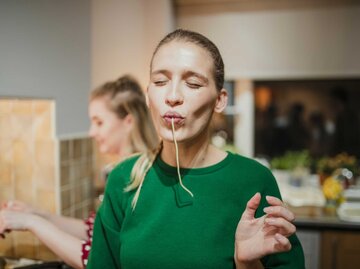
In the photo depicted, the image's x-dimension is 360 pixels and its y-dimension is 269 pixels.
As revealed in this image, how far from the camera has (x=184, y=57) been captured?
2.47 feet

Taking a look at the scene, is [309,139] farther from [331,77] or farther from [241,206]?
[241,206]

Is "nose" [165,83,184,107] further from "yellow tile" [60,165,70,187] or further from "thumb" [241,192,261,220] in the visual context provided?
"yellow tile" [60,165,70,187]

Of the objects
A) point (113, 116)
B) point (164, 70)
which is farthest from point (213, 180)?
point (113, 116)

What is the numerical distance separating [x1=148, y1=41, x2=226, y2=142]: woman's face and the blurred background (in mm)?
663

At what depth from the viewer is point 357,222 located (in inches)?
78.2

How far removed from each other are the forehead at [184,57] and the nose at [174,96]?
0.14 feet

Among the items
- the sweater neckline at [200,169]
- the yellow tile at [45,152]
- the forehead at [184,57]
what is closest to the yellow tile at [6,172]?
the yellow tile at [45,152]

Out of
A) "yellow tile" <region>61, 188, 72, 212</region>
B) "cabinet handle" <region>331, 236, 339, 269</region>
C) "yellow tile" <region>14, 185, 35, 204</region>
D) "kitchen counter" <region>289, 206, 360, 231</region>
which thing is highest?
"yellow tile" <region>14, 185, 35, 204</region>

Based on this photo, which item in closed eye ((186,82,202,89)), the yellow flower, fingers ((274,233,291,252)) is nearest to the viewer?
fingers ((274,233,291,252))

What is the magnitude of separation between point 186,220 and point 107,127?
0.68 metres

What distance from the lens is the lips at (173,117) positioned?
757 mm

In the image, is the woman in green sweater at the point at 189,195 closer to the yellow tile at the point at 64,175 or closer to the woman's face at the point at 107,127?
the woman's face at the point at 107,127

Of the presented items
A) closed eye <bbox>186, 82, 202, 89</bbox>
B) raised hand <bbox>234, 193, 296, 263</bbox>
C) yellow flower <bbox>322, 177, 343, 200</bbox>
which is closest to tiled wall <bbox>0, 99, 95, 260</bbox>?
closed eye <bbox>186, 82, 202, 89</bbox>

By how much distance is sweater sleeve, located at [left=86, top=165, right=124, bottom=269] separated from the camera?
0.87m
